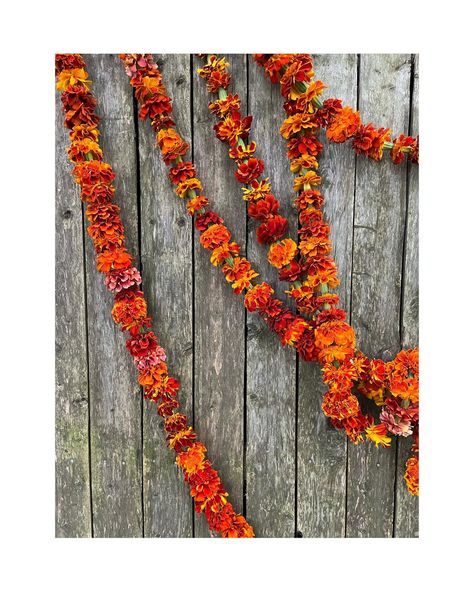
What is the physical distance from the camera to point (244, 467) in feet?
3.75

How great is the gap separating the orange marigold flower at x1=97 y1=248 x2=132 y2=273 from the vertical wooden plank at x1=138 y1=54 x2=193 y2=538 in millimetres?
64

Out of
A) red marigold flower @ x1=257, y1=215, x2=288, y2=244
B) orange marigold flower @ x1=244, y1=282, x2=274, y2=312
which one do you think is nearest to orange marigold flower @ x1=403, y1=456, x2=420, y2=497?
orange marigold flower @ x1=244, y1=282, x2=274, y2=312

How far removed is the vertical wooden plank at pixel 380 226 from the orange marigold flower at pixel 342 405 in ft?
0.52

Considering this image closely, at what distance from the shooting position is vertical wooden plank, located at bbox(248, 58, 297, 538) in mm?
1101

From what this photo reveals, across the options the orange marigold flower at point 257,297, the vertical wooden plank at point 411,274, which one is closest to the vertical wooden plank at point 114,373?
the orange marigold flower at point 257,297

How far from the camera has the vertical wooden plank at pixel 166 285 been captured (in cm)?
110

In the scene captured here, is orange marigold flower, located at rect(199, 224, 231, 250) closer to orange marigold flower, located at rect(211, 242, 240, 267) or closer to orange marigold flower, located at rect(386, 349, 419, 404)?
orange marigold flower, located at rect(211, 242, 240, 267)

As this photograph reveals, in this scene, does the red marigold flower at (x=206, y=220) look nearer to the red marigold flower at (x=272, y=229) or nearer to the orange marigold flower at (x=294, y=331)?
the red marigold flower at (x=272, y=229)

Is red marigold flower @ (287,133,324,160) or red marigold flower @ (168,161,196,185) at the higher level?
red marigold flower @ (287,133,324,160)

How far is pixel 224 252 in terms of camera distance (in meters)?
1.06

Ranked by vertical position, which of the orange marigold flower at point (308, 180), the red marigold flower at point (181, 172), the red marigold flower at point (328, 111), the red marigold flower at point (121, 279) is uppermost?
the red marigold flower at point (328, 111)

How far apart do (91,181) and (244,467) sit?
85cm

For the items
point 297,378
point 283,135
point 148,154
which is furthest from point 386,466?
point 148,154

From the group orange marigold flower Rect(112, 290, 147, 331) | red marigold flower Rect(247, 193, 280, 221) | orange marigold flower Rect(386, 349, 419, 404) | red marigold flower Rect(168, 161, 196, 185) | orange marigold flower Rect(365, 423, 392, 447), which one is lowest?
orange marigold flower Rect(365, 423, 392, 447)
